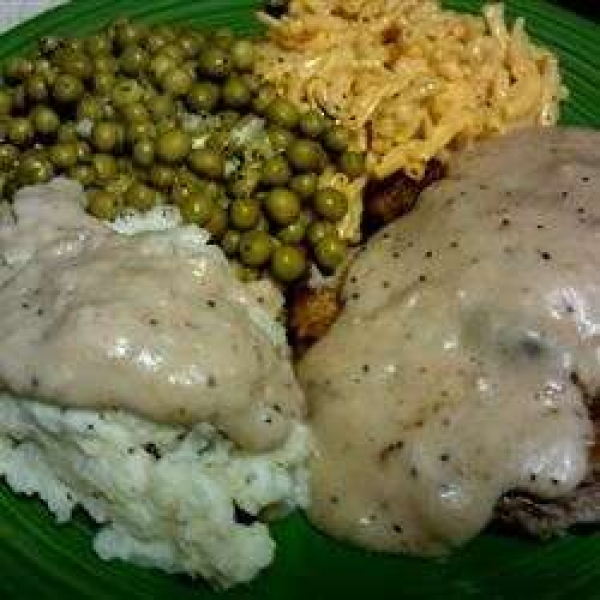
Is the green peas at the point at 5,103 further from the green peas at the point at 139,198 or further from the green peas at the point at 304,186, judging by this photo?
the green peas at the point at 304,186

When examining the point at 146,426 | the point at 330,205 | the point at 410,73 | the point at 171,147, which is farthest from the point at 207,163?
the point at 146,426

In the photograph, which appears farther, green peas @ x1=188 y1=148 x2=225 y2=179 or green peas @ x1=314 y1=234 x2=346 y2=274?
green peas @ x1=188 y1=148 x2=225 y2=179

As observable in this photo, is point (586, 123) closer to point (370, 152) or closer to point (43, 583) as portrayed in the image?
point (370, 152)

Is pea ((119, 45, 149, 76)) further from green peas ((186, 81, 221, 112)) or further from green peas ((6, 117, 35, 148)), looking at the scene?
green peas ((6, 117, 35, 148))

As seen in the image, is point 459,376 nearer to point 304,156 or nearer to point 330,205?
point 330,205

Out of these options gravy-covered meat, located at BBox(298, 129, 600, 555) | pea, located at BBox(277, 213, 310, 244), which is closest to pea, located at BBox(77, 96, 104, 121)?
pea, located at BBox(277, 213, 310, 244)

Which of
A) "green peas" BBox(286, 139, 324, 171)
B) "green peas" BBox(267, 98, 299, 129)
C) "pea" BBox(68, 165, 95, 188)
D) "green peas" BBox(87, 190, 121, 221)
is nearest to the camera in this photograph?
"green peas" BBox(87, 190, 121, 221)
